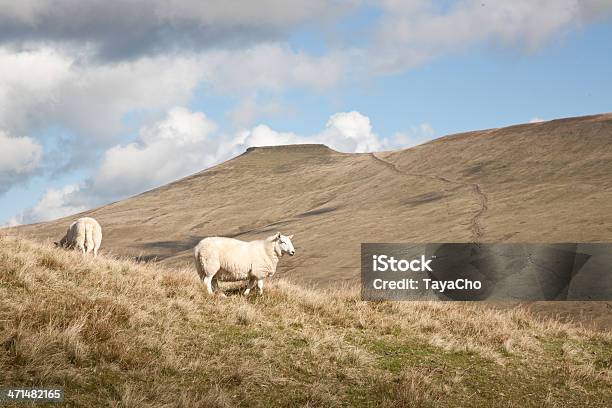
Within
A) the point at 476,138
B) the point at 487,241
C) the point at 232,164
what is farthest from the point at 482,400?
the point at 232,164

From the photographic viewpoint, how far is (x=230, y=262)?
1492 cm

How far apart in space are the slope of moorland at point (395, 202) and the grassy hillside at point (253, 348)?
9.97 metres

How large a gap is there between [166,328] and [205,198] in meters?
96.7

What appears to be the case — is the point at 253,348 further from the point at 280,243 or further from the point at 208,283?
the point at 280,243

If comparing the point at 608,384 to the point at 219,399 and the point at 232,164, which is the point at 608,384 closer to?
the point at 219,399

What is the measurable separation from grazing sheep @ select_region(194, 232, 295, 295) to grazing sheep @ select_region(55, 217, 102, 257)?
6478mm

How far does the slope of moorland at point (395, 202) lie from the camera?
45594mm

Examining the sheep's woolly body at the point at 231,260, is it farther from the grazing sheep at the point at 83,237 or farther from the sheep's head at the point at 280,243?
the grazing sheep at the point at 83,237

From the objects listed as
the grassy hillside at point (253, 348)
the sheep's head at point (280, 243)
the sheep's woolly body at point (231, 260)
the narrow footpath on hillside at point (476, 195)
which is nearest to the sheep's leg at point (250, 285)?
the sheep's woolly body at point (231, 260)

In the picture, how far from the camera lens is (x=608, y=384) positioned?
11.2 m

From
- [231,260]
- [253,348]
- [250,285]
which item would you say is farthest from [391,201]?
[253,348]

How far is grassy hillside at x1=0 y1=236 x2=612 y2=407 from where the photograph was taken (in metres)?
8.15

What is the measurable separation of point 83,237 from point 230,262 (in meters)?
7.25

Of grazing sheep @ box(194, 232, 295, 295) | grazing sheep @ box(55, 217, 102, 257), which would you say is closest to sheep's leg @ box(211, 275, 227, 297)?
grazing sheep @ box(194, 232, 295, 295)
